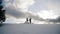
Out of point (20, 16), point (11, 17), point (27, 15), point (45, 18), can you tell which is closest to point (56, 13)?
point (45, 18)

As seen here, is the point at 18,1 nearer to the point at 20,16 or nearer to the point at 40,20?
the point at 20,16

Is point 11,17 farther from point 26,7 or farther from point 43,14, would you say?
point 43,14

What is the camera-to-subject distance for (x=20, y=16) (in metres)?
4.84

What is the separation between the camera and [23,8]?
4.90 m

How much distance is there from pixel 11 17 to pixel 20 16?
421 millimetres

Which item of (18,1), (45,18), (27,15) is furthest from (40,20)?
(18,1)

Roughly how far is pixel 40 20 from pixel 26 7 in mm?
905

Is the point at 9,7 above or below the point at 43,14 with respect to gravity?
above

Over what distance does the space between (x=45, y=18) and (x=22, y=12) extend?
113cm

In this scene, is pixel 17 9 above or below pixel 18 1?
below

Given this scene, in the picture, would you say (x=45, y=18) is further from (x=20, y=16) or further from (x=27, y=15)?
(x=20, y=16)

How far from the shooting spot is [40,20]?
4855 millimetres

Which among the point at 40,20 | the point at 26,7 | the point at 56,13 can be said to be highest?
the point at 26,7

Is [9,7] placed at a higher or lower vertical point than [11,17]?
higher
